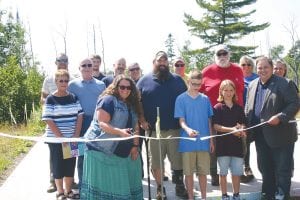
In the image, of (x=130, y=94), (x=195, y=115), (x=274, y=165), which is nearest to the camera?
(x=130, y=94)

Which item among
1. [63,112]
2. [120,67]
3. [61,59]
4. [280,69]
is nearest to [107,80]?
[120,67]

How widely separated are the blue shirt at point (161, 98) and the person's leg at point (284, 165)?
1.33 metres

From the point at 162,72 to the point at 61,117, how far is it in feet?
4.74

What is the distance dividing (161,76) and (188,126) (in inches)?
30.8

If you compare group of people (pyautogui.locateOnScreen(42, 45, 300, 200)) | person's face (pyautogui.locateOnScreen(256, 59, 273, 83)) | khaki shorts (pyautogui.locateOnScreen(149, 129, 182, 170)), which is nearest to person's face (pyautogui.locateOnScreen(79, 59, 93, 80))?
group of people (pyautogui.locateOnScreen(42, 45, 300, 200))

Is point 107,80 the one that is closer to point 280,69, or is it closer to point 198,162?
point 198,162

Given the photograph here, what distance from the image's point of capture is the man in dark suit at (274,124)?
17.0 feet

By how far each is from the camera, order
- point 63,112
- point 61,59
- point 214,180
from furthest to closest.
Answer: point 214,180 < point 61,59 < point 63,112

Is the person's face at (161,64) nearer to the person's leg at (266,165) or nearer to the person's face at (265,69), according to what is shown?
the person's face at (265,69)

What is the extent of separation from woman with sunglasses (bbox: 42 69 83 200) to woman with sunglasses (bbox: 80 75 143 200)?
81 centimetres

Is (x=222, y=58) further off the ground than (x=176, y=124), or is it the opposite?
(x=222, y=58)

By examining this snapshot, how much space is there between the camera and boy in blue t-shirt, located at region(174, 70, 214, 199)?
17.8 ft

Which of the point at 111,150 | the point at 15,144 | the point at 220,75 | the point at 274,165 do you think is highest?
the point at 220,75

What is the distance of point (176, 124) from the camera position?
578cm
